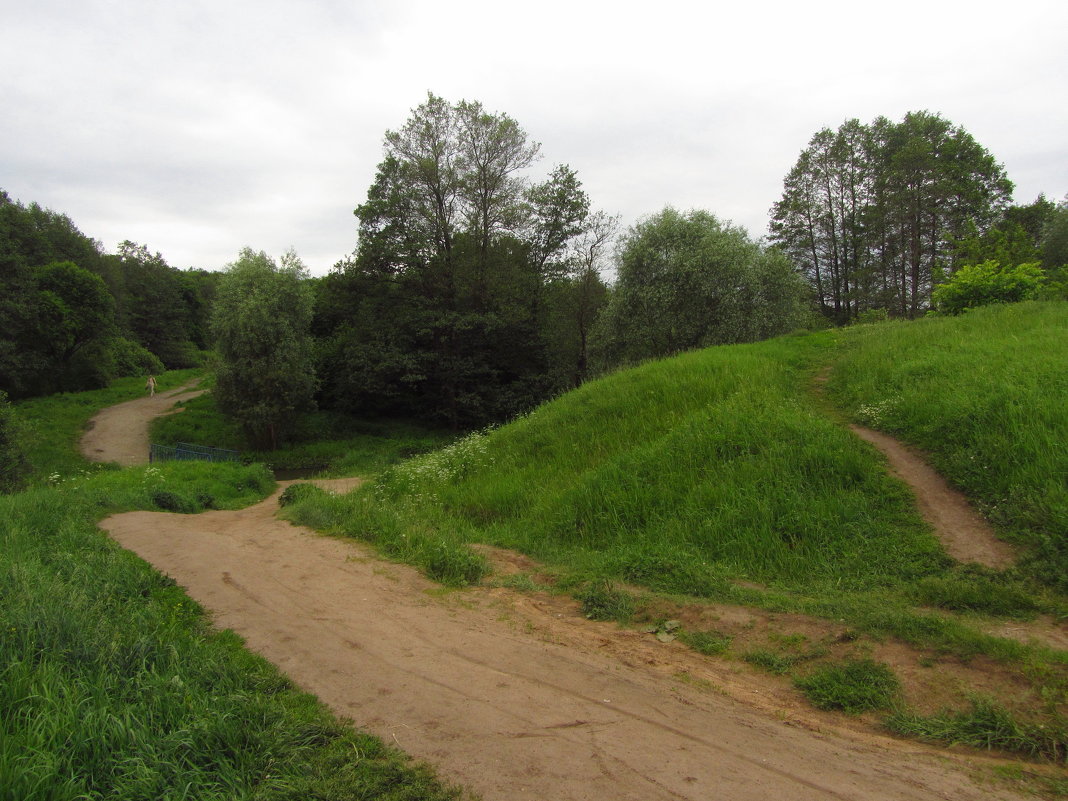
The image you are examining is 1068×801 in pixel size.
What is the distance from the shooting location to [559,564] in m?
7.17

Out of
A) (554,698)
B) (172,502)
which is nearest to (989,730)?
(554,698)

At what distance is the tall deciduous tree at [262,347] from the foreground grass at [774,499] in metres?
16.2

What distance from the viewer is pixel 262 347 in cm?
2652

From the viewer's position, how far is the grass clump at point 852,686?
12.8 ft

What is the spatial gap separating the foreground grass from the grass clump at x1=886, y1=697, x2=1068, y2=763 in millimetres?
42

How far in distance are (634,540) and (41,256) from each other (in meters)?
47.2

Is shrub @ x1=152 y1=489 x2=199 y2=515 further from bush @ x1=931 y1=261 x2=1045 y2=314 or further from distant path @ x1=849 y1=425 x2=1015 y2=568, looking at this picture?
bush @ x1=931 y1=261 x2=1045 y2=314

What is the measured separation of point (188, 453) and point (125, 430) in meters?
7.46

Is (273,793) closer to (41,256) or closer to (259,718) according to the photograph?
(259,718)

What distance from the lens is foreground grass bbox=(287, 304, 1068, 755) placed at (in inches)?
196

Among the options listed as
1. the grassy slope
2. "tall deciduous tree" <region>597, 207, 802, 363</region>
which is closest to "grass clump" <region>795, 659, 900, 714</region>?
the grassy slope

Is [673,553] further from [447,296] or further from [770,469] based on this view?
[447,296]

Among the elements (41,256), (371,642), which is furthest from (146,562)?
(41,256)

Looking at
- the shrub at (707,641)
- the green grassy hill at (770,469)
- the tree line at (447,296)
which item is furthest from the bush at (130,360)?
the shrub at (707,641)
